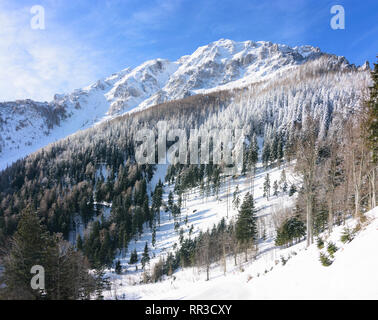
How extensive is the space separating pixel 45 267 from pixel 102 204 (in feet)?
291

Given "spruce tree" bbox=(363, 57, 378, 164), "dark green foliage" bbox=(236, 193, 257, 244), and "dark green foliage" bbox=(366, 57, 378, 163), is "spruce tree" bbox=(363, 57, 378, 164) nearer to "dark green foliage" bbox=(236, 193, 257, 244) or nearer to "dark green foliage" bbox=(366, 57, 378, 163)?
"dark green foliage" bbox=(366, 57, 378, 163)

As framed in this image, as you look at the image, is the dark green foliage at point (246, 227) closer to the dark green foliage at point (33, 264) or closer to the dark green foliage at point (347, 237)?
the dark green foliage at point (33, 264)

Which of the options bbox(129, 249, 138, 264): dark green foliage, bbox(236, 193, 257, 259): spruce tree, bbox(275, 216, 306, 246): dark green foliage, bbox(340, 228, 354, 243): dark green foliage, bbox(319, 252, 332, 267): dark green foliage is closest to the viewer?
bbox(319, 252, 332, 267): dark green foliage

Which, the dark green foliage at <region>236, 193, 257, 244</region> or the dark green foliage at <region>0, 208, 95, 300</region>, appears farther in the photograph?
the dark green foliage at <region>236, 193, 257, 244</region>

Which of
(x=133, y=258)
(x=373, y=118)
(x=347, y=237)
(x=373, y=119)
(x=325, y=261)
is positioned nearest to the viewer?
(x=325, y=261)

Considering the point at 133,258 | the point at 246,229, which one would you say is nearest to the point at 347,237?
the point at 246,229

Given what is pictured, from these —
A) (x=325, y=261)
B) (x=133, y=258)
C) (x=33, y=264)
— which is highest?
(x=325, y=261)

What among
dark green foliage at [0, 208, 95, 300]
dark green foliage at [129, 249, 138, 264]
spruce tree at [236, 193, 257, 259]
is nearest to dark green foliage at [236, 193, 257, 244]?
spruce tree at [236, 193, 257, 259]

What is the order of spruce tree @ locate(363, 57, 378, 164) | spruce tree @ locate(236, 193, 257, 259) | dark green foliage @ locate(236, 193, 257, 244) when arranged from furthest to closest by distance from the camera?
dark green foliage @ locate(236, 193, 257, 244) → spruce tree @ locate(236, 193, 257, 259) → spruce tree @ locate(363, 57, 378, 164)

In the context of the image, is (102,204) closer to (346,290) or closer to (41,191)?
(41,191)

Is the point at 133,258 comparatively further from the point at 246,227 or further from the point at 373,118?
the point at 373,118

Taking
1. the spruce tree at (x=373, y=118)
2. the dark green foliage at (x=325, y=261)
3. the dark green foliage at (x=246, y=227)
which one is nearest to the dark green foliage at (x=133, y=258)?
the dark green foliage at (x=246, y=227)

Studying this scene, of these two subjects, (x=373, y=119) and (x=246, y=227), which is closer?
(x=373, y=119)
